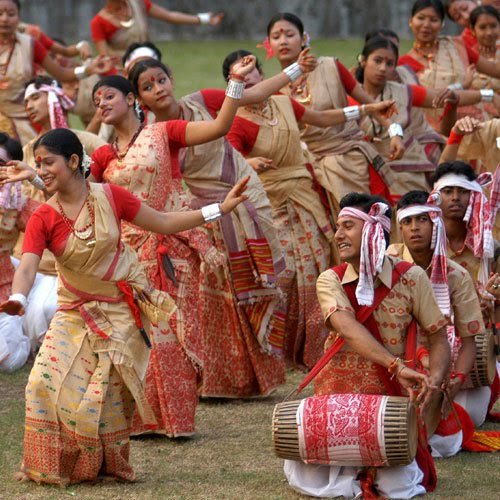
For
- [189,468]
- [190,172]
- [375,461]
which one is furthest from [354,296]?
[190,172]

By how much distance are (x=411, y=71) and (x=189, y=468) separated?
498 centimetres

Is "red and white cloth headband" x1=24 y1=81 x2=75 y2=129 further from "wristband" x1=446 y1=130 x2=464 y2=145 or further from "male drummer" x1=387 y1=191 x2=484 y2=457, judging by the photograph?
"male drummer" x1=387 y1=191 x2=484 y2=457

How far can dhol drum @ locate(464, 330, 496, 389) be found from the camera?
6.96 metres

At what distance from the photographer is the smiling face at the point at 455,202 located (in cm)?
734

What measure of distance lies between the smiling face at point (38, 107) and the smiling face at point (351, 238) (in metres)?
3.56

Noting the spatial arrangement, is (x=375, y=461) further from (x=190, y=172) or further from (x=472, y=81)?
(x=472, y=81)

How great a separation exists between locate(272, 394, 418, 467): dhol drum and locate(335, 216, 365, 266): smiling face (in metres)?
0.59

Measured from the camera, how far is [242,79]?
6.89 m

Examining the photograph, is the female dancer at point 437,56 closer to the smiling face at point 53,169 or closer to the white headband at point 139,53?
the white headband at point 139,53

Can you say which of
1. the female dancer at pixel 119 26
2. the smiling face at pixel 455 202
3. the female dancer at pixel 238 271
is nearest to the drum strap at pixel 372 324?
the smiling face at pixel 455 202

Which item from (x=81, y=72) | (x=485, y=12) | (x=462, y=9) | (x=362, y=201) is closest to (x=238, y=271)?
(x=362, y=201)

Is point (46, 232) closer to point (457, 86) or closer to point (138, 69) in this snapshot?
point (138, 69)

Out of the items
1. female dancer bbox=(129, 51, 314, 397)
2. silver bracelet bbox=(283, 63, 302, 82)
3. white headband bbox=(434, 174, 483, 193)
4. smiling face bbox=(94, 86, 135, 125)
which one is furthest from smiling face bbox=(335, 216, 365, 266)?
silver bracelet bbox=(283, 63, 302, 82)

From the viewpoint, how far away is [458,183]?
7.38 m
